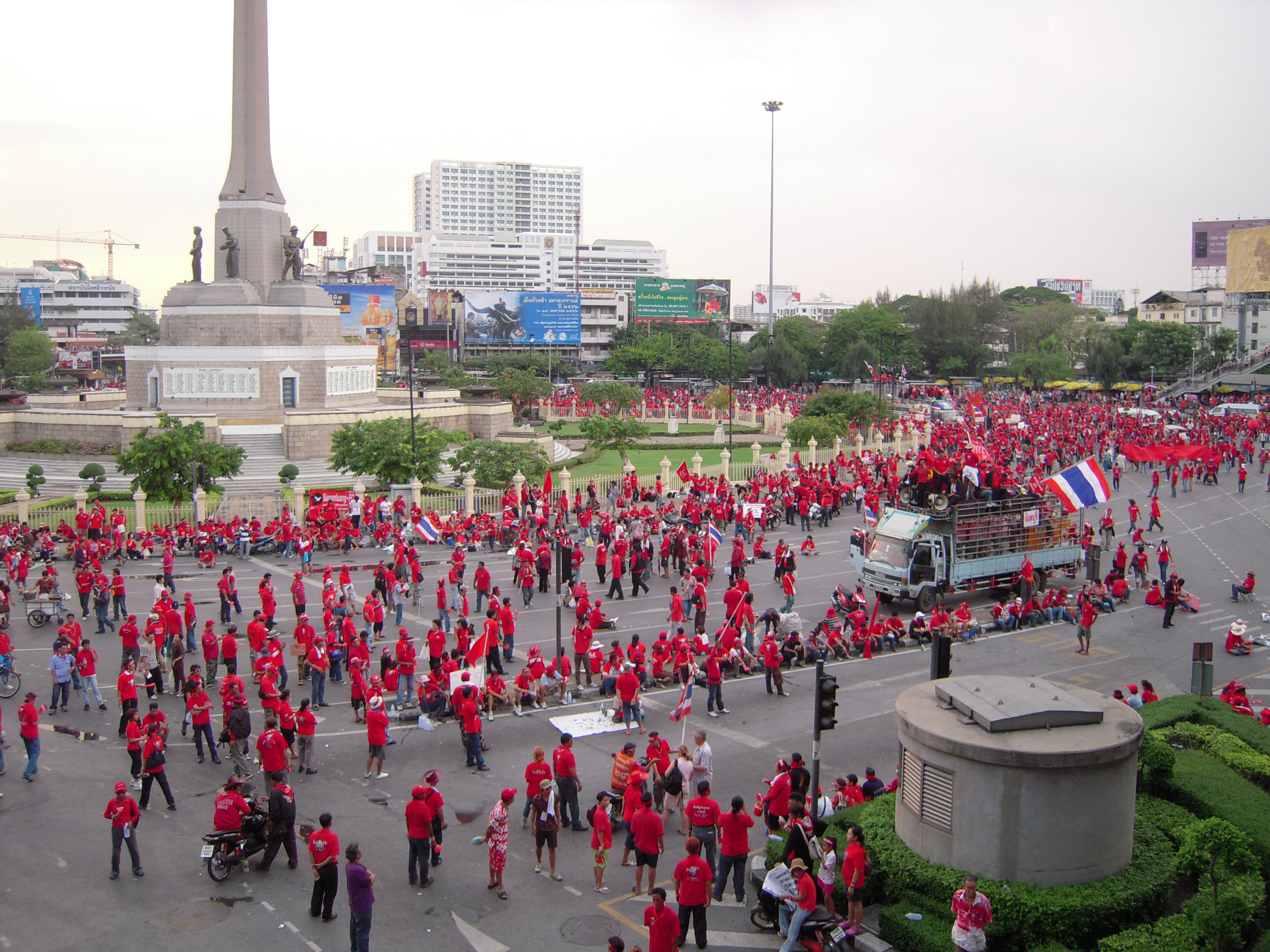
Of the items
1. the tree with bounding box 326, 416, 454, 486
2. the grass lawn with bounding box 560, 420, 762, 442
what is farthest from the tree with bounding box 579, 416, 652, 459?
the grass lawn with bounding box 560, 420, 762, 442

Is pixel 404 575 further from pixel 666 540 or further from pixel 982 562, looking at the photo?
pixel 982 562

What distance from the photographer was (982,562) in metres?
23.1

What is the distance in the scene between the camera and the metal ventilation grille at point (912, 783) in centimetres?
1010

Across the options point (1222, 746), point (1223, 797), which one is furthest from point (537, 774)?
point (1222, 746)

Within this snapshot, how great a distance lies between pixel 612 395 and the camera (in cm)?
6769

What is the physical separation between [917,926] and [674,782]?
341 centimetres

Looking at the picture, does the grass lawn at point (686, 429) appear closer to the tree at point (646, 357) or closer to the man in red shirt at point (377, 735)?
the tree at point (646, 357)

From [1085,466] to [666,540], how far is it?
10.1 metres

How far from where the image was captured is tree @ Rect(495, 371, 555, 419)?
6762 centimetres

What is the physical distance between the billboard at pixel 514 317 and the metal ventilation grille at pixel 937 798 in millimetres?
96722

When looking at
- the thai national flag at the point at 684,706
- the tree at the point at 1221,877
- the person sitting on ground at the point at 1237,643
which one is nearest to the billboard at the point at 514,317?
the person sitting on ground at the point at 1237,643

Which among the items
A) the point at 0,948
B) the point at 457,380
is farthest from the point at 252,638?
the point at 457,380

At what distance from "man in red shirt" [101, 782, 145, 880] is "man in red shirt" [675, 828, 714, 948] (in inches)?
228

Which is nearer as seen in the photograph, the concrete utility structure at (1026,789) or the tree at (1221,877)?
the tree at (1221,877)
